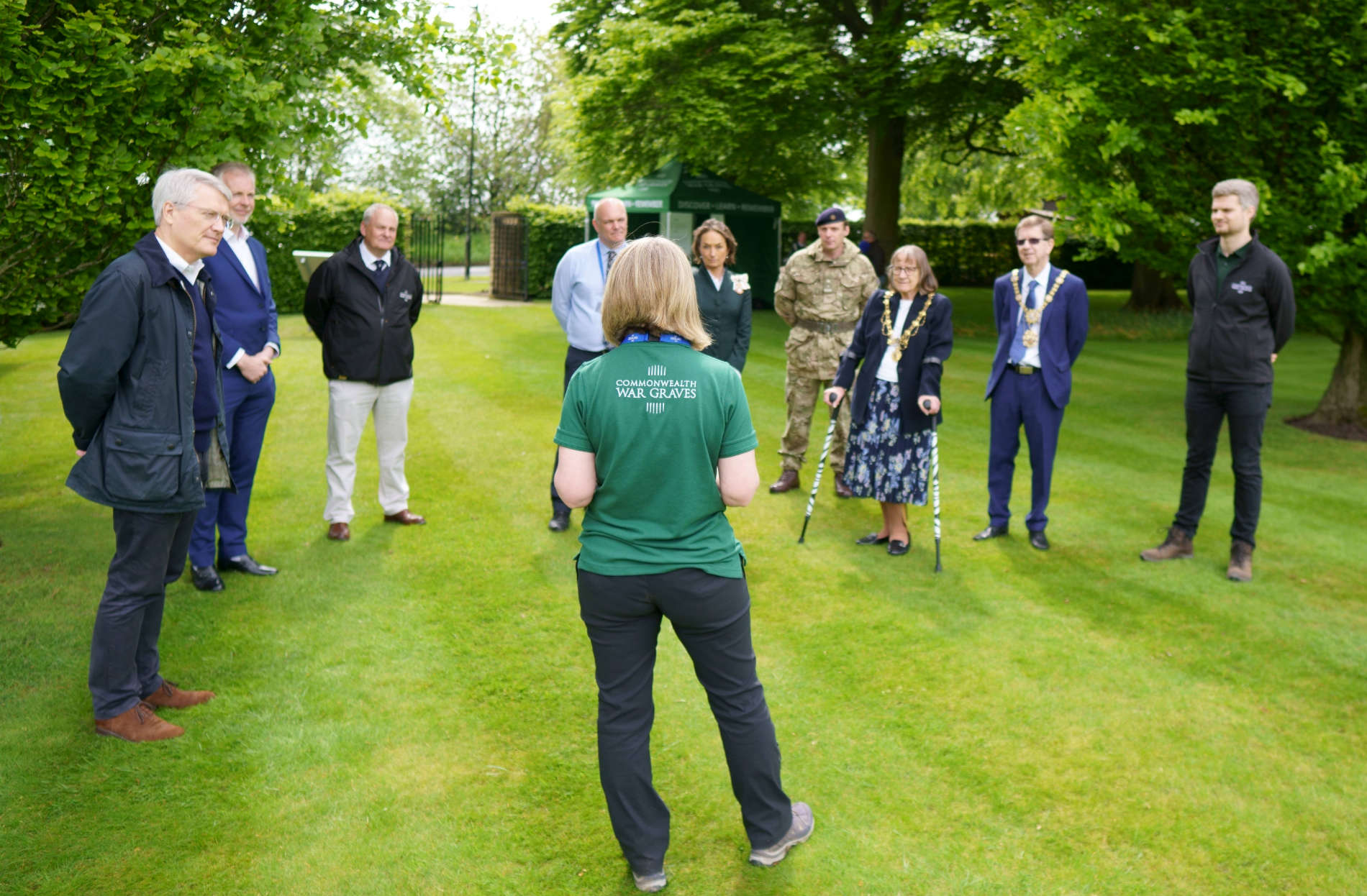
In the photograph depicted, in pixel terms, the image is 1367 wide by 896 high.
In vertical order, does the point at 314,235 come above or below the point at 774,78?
below

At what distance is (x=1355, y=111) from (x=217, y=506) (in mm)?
10645

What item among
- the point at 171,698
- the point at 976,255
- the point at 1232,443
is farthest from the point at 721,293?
the point at 976,255

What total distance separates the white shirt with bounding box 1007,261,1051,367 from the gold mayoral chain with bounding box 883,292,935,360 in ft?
2.34

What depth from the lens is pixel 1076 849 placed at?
3.74 meters

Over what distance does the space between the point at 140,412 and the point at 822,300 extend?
5312 millimetres

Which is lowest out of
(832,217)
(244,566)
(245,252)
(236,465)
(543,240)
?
(244,566)

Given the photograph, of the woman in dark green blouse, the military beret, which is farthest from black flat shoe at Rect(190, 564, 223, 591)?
the military beret

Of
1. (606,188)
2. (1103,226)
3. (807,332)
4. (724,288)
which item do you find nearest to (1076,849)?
(724,288)

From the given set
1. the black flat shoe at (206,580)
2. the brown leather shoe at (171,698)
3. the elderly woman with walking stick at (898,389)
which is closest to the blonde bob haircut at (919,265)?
the elderly woman with walking stick at (898,389)

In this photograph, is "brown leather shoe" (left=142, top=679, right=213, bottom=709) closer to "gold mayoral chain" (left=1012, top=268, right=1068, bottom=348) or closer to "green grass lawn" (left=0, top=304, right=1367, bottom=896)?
"green grass lawn" (left=0, top=304, right=1367, bottom=896)

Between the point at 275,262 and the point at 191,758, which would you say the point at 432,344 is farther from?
the point at 191,758

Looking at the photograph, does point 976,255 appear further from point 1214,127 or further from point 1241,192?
point 1241,192

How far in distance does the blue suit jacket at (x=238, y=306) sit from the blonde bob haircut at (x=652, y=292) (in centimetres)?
343

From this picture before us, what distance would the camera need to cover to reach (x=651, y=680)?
131 inches
